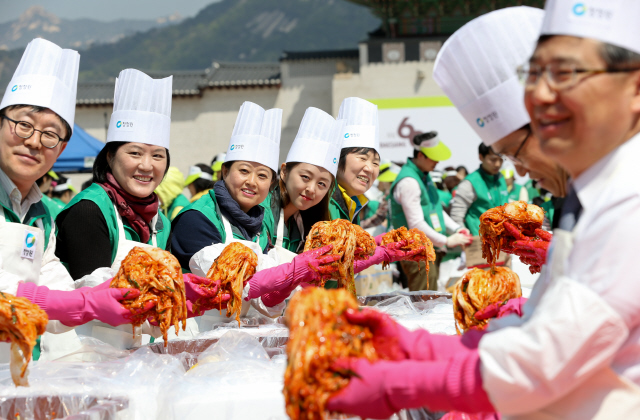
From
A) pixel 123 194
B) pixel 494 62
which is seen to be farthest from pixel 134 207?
pixel 494 62

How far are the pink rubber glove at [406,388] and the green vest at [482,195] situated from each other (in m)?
4.99

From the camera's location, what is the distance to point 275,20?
356 ft

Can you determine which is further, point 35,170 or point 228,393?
point 35,170

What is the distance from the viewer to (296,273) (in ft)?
8.86

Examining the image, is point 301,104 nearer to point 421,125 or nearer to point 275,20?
point 421,125

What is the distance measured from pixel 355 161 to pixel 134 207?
153cm

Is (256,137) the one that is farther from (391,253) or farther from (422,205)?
(422,205)

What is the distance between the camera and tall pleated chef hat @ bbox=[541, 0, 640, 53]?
1.06 metres

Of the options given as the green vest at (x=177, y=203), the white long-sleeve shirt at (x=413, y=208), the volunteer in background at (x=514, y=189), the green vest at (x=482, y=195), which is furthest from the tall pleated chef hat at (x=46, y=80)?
the volunteer in background at (x=514, y=189)

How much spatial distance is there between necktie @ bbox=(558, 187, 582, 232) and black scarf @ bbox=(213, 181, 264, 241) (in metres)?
2.01

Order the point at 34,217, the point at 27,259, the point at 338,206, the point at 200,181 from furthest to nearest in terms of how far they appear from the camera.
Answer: the point at 200,181 → the point at 338,206 → the point at 34,217 → the point at 27,259

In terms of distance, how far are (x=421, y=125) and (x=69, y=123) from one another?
18607 millimetres

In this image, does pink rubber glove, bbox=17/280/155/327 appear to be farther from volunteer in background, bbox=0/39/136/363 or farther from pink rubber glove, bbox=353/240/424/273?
pink rubber glove, bbox=353/240/424/273

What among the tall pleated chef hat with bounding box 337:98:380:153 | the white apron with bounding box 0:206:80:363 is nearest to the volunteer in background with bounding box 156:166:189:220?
the tall pleated chef hat with bounding box 337:98:380:153
